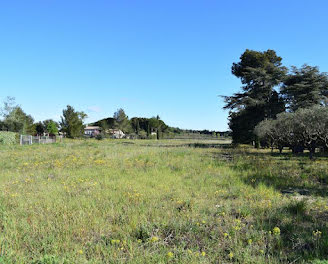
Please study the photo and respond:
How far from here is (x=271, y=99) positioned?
29.0m

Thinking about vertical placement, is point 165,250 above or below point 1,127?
below

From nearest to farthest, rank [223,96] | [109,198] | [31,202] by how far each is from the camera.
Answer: [31,202], [109,198], [223,96]

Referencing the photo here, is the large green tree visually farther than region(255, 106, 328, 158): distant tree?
Yes

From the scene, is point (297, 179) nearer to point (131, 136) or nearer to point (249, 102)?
point (249, 102)

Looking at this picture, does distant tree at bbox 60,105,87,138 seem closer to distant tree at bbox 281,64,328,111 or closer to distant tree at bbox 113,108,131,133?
distant tree at bbox 113,108,131,133

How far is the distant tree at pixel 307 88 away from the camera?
2344cm

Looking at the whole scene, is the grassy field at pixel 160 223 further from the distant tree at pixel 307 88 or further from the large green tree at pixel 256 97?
the large green tree at pixel 256 97

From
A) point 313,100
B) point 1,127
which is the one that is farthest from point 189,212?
point 1,127

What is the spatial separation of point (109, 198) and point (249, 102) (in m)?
26.9

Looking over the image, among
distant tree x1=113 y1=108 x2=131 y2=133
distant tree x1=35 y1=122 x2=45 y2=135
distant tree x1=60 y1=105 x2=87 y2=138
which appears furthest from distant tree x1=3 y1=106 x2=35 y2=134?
distant tree x1=113 y1=108 x2=131 y2=133

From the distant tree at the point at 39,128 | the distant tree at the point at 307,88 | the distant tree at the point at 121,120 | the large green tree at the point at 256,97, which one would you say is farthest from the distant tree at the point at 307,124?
the distant tree at the point at 39,128

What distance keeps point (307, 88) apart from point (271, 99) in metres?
5.47

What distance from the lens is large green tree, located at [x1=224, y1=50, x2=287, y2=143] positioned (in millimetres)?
27922

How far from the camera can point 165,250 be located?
3.05m
